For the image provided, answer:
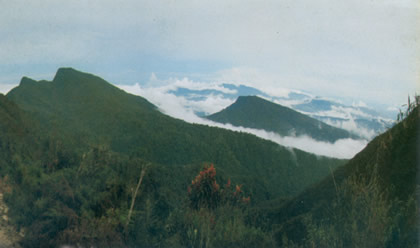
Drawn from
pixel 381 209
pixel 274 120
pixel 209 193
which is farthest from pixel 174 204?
pixel 274 120

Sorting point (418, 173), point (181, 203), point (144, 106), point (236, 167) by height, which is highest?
point (144, 106)

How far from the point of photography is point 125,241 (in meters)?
3.74

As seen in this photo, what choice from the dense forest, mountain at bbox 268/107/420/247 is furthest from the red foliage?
mountain at bbox 268/107/420/247

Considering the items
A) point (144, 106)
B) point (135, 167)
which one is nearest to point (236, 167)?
point (144, 106)

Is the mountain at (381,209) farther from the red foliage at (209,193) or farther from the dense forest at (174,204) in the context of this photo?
the red foliage at (209,193)

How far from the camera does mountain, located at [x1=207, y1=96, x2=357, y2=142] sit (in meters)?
121

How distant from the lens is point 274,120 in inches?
4924

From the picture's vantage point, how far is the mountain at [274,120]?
398 ft

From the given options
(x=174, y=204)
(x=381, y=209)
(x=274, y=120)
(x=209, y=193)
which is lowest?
(x=174, y=204)

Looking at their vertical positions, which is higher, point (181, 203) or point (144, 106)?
point (144, 106)

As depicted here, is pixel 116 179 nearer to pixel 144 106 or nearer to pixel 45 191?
pixel 45 191

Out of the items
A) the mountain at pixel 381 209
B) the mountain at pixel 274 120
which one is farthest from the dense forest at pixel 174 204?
the mountain at pixel 274 120

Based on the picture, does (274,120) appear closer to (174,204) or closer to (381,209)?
(174,204)

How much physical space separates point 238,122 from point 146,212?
394 feet
